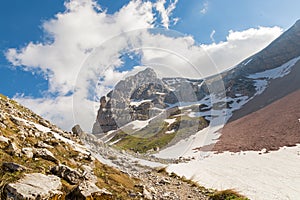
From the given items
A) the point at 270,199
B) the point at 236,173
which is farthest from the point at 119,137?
the point at 270,199

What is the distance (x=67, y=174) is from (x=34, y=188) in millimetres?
3512

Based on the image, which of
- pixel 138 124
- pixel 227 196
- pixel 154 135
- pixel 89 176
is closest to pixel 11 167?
pixel 89 176

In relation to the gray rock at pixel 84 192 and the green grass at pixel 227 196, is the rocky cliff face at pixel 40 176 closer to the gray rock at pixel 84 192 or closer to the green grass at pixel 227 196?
the gray rock at pixel 84 192

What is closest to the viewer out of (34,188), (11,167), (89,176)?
(34,188)

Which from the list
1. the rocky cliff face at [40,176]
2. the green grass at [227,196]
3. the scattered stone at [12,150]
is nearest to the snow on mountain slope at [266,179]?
the green grass at [227,196]

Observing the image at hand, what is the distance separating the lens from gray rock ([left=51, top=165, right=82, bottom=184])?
10.0 metres

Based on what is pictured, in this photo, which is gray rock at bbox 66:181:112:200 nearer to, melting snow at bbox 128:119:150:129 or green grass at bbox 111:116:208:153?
green grass at bbox 111:116:208:153

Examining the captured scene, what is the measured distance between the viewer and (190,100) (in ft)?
643

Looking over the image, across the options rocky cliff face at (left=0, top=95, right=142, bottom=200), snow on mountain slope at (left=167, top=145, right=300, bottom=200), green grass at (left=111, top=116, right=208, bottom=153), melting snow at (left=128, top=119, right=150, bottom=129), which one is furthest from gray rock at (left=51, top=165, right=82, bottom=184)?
melting snow at (left=128, top=119, right=150, bottom=129)

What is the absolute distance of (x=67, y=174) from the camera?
10.3 meters

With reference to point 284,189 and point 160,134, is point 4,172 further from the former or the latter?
point 160,134

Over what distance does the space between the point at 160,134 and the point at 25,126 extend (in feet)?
353

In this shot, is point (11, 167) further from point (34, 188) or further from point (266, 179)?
point (266, 179)

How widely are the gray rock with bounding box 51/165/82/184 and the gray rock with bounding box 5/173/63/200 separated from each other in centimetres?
200
